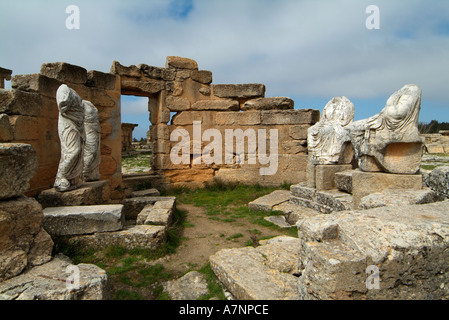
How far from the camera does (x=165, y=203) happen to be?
5117mm

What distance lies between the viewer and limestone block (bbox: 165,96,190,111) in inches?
303

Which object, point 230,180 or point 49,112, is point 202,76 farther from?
point 49,112

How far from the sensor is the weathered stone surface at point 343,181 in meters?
4.90

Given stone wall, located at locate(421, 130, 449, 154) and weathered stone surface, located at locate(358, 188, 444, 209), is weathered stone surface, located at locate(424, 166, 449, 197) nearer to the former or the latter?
weathered stone surface, located at locate(358, 188, 444, 209)

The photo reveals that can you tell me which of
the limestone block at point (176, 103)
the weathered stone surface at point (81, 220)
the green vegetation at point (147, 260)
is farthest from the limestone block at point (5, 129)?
the limestone block at point (176, 103)

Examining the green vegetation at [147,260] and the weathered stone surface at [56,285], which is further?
the green vegetation at [147,260]

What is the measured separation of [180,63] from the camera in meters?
7.75

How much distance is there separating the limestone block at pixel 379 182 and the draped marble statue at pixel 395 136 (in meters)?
0.08

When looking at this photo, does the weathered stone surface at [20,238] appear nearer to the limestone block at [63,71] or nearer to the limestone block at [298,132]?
the limestone block at [63,71]

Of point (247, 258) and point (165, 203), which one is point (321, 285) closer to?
point (247, 258)

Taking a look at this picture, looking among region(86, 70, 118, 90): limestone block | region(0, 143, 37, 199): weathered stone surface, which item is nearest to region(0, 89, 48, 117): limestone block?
region(86, 70, 118, 90): limestone block

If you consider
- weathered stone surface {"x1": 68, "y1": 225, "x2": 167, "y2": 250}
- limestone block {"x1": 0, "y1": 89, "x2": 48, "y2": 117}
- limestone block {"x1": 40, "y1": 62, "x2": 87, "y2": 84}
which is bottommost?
weathered stone surface {"x1": 68, "y1": 225, "x2": 167, "y2": 250}

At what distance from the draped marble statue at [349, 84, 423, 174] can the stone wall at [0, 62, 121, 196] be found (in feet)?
17.3

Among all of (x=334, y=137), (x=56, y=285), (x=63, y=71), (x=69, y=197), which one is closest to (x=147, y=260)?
(x=56, y=285)
